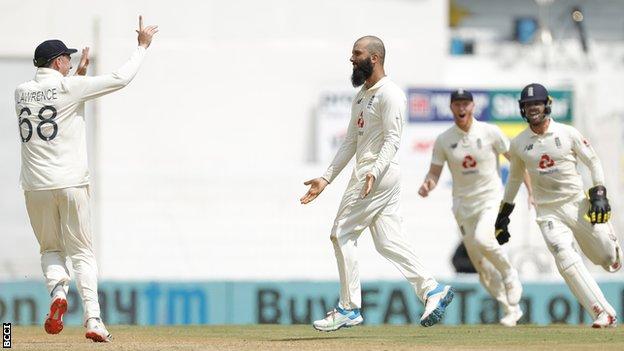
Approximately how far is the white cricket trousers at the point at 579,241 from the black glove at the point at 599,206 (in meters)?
0.27

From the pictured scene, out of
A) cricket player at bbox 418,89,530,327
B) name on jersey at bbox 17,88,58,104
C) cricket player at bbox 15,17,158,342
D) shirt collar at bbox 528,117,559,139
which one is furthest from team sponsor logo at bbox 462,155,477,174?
name on jersey at bbox 17,88,58,104

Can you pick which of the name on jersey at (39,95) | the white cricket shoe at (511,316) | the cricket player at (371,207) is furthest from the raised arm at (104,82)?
the white cricket shoe at (511,316)

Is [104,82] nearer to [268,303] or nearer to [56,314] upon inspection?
[56,314]

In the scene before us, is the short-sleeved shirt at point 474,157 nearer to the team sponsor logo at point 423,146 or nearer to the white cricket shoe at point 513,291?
the white cricket shoe at point 513,291

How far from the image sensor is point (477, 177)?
17078 millimetres

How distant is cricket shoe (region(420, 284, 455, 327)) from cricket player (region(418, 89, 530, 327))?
3749mm

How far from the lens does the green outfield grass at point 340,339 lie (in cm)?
1236

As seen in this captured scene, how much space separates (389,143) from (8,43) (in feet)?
56.4

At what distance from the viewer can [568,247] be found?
14844 mm

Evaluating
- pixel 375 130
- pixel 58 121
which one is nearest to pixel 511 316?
pixel 375 130

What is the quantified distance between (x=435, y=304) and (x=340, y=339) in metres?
0.76

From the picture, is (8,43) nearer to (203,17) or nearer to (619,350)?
(203,17)

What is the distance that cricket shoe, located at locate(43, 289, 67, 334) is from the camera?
1252 cm

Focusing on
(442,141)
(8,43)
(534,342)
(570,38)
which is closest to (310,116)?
(8,43)
